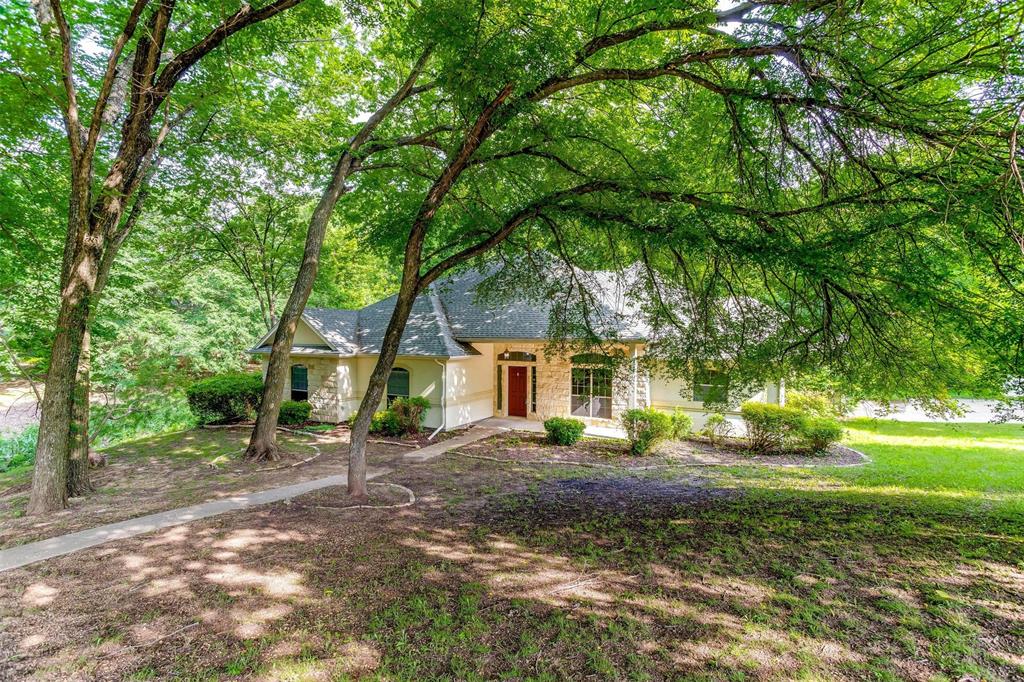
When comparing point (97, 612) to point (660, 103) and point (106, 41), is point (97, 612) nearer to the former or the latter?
point (106, 41)

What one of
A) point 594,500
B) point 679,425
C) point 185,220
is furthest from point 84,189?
point 679,425

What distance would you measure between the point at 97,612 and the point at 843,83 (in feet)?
31.3

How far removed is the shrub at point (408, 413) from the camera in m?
14.2

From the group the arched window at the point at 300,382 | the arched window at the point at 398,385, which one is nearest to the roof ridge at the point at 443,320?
the arched window at the point at 398,385

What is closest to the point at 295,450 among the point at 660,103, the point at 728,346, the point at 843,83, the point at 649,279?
the point at 649,279

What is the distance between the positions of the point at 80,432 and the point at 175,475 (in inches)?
89.3

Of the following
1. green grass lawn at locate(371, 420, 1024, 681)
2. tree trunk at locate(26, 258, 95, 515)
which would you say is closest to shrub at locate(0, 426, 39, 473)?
tree trunk at locate(26, 258, 95, 515)

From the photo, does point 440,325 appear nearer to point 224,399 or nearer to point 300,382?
point 300,382

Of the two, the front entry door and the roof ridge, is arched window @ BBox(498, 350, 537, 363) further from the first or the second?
the roof ridge

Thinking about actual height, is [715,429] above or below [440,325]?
below

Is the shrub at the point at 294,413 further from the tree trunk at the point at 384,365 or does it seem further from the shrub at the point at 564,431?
the tree trunk at the point at 384,365

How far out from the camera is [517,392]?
682 inches

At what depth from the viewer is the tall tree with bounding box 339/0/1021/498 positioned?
443cm

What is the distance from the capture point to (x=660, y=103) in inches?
323
